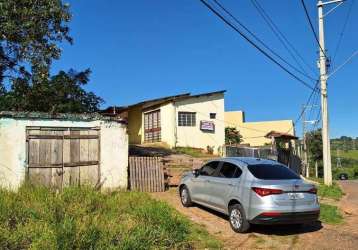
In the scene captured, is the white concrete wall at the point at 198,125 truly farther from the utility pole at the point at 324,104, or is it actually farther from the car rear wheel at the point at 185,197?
the car rear wheel at the point at 185,197

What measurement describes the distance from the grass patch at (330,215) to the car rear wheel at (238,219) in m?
3.28

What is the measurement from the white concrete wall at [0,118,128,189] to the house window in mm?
17027

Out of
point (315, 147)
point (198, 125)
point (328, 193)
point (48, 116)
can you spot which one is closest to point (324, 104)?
point (328, 193)

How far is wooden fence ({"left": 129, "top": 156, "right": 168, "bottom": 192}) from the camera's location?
1540 cm

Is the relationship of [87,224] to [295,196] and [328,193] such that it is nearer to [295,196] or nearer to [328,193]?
[295,196]

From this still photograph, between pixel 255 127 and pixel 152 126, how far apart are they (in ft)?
77.2

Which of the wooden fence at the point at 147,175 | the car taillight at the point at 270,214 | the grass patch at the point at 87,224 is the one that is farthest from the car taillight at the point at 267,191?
the wooden fence at the point at 147,175

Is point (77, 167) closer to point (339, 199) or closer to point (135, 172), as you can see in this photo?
point (135, 172)

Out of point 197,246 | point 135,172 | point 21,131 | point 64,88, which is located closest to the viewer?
point 197,246

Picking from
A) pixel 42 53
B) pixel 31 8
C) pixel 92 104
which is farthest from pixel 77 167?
pixel 92 104

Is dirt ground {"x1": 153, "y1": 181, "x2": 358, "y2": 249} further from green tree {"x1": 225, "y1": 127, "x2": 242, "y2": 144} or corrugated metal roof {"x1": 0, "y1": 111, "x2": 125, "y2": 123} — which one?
green tree {"x1": 225, "y1": 127, "x2": 242, "y2": 144}

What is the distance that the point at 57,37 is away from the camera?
680 inches

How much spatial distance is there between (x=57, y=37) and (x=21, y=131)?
17.6 ft

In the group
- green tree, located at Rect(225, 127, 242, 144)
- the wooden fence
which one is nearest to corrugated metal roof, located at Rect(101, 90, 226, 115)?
green tree, located at Rect(225, 127, 242, 144)
